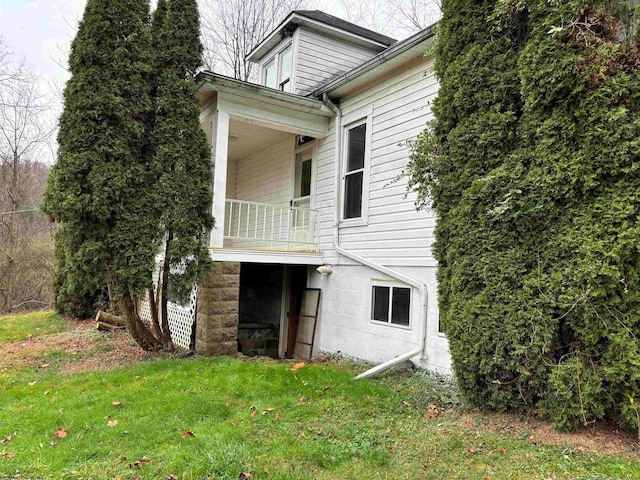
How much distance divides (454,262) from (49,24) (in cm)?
1533

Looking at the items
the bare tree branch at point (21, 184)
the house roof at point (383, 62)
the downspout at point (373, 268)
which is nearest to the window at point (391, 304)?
the downspout at point (373, 268)

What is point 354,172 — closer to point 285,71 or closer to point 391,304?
point 391,304

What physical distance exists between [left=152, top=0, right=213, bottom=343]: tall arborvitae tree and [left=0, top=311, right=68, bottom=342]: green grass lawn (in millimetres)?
4608

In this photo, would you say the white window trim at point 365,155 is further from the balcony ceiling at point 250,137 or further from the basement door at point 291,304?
the basement door at point 291,304

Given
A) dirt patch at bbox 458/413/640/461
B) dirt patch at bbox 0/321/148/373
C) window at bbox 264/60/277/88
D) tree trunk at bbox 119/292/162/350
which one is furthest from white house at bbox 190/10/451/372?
dirt patch at bbox 458/413/640/461

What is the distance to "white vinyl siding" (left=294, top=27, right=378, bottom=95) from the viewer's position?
895 centimetres

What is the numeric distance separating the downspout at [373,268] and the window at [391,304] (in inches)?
10.7

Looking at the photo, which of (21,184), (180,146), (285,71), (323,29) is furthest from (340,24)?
(21,184)

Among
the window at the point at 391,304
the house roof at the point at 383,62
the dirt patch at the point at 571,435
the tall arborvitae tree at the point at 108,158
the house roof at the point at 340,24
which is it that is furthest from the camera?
the house roof at the point at 340,24

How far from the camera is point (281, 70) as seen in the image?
955cm

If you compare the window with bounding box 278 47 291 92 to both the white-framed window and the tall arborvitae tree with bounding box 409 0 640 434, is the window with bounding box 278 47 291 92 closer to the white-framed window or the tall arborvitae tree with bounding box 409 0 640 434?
the white-framed window

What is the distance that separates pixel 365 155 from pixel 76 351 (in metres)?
5.88

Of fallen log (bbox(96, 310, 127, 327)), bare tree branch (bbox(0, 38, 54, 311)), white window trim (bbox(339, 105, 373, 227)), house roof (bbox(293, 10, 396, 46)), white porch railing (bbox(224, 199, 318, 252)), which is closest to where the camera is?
white window trim (bbox(339, 105, 373, 227))

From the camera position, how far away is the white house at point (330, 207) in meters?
5.97
